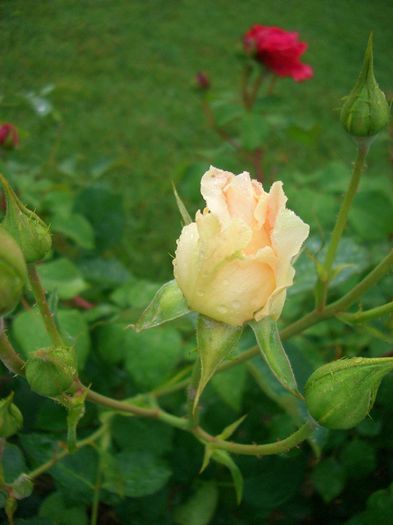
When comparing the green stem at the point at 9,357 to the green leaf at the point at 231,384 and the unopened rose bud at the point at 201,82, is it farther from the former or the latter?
the unopened rose bud at the point at 201,82

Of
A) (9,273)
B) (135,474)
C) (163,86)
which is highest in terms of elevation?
(9,273)

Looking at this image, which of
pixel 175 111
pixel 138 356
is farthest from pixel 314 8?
pixel 138 356

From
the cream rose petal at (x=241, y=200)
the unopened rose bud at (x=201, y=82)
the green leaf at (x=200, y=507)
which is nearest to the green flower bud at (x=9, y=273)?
the cream rose petal at (x=241, y=200)

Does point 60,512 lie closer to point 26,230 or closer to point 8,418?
point 8,418

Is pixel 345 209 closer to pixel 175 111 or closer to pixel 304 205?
pixel 304 205

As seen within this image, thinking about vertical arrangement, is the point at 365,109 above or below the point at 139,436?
above

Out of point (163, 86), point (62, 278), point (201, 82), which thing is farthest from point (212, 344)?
point (163, 86)

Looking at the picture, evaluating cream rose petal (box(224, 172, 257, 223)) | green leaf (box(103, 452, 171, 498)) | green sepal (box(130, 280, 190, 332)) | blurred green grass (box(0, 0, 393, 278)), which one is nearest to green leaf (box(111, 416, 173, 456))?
green leaf (box(103, 452, 171, 498))
